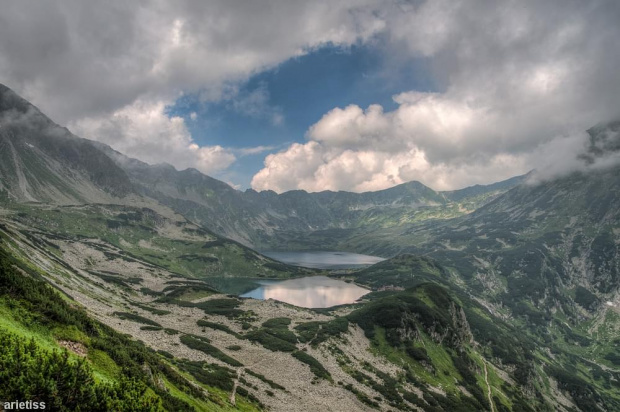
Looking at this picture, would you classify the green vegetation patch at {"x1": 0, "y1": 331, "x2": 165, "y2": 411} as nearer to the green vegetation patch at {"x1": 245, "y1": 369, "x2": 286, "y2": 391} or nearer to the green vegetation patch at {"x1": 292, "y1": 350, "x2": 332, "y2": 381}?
the green vegetation patch at {"x1": 245, "y1": 369, "x2": 286, "y2": 391}

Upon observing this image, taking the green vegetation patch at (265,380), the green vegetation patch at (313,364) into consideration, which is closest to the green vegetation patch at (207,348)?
the green vegetation patch at (265,380)

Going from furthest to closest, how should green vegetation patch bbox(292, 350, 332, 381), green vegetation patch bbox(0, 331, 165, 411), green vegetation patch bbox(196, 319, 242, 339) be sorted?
green vegetation patch bbox(196, 319, 242, 339) < green vegetation patch bbox(292, 350, 332, 381) < green vegetation patch bbox(0, 331, 165, 411)

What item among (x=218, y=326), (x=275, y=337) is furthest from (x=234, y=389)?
(x=218, y=326)

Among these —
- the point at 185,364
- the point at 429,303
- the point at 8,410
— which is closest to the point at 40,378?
the point at 8,410

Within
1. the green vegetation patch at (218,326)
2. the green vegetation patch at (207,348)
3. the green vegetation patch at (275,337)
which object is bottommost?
the green vegetation patch at (275,337)

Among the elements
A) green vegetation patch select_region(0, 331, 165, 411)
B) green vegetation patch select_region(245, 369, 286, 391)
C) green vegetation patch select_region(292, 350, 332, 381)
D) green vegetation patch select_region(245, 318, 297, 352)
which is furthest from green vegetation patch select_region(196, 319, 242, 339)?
green vegetation patch select_region(0, 331, 165, 411)

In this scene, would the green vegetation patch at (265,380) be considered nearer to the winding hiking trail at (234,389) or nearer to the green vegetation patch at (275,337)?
the winding hiking trail at (234,389)

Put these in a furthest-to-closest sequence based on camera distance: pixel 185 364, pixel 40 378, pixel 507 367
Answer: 1. pixel 507 367
2. pixel 185 364
3. pixel 40 378

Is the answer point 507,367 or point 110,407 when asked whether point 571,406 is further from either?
point 110,407

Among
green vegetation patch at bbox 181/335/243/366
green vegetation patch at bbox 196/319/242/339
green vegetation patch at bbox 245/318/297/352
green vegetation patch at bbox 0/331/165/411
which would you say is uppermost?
green vegetation patch at bbox 0/331/165/411

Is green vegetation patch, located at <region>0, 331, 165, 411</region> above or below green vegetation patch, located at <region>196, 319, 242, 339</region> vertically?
above

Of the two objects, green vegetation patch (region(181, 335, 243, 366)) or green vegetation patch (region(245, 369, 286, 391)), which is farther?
green vegetation patch (region(181, 335, 243, 366))
